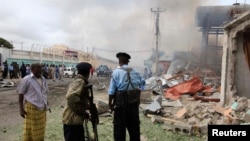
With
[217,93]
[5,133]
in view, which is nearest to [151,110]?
[5,133]

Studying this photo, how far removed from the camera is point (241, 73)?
440 inches

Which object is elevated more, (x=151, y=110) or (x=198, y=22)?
(x=198, y=22)

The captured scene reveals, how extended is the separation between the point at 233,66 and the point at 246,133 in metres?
7.67

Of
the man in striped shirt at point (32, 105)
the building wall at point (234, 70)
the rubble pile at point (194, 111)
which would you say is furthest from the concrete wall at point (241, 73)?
the man in striped shirt at point (32, 105)

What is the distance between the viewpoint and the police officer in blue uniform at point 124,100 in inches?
197

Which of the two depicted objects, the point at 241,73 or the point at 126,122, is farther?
the point at 241,73

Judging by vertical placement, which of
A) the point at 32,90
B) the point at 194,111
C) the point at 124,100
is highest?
the point at 32,90

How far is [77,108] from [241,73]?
860 centimetres

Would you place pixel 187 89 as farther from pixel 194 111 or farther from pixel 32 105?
pixel 32 105

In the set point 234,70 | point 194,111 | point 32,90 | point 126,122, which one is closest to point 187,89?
point 234,70

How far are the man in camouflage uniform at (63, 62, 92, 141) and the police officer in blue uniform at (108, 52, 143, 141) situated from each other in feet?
3.02

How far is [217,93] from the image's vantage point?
13805 mm

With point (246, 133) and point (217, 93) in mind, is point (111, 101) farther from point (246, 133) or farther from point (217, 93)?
point (217, 93)

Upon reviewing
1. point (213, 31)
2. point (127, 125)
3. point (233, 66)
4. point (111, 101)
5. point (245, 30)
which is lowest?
point (127, 125)
